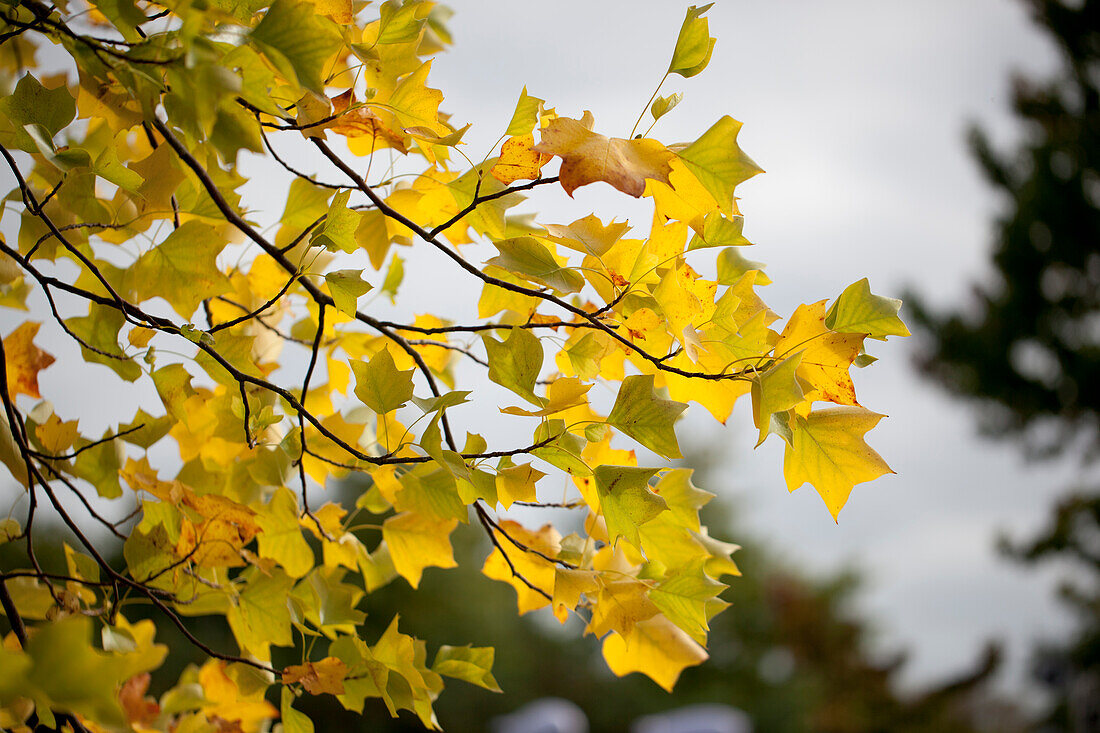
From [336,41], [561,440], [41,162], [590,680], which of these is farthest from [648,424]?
[590,680]

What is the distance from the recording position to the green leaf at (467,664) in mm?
359

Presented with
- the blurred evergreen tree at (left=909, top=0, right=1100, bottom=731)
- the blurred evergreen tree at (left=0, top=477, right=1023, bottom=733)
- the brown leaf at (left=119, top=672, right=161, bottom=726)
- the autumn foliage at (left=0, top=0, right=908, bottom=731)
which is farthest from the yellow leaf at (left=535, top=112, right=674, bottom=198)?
the blurred evergreen tree at (left=909, top=0, right=1100, bottom=731)

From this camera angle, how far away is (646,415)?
0.91 feet

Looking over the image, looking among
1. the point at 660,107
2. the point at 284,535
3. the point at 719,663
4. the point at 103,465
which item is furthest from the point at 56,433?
the point at 719,663

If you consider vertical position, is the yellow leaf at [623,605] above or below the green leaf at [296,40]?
below

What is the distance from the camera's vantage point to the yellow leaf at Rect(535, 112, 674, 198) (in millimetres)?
259

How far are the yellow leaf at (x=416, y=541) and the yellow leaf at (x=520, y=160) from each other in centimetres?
18

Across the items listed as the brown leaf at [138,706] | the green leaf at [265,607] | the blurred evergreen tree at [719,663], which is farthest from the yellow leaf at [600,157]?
the blurred evergreen tree at [719,663]

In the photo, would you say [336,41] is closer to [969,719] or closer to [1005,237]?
[1005,237]

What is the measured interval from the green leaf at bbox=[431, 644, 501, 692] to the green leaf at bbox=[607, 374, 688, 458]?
14cm

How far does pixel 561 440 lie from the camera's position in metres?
0.28

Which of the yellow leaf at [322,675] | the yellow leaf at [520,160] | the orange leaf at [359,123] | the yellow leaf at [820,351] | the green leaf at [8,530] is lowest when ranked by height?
the yellow leaf at [322,675]

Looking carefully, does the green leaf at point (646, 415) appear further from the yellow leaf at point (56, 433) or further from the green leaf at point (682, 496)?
the yellow leaf at point (56, 433)

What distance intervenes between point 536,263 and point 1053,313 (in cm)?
602
